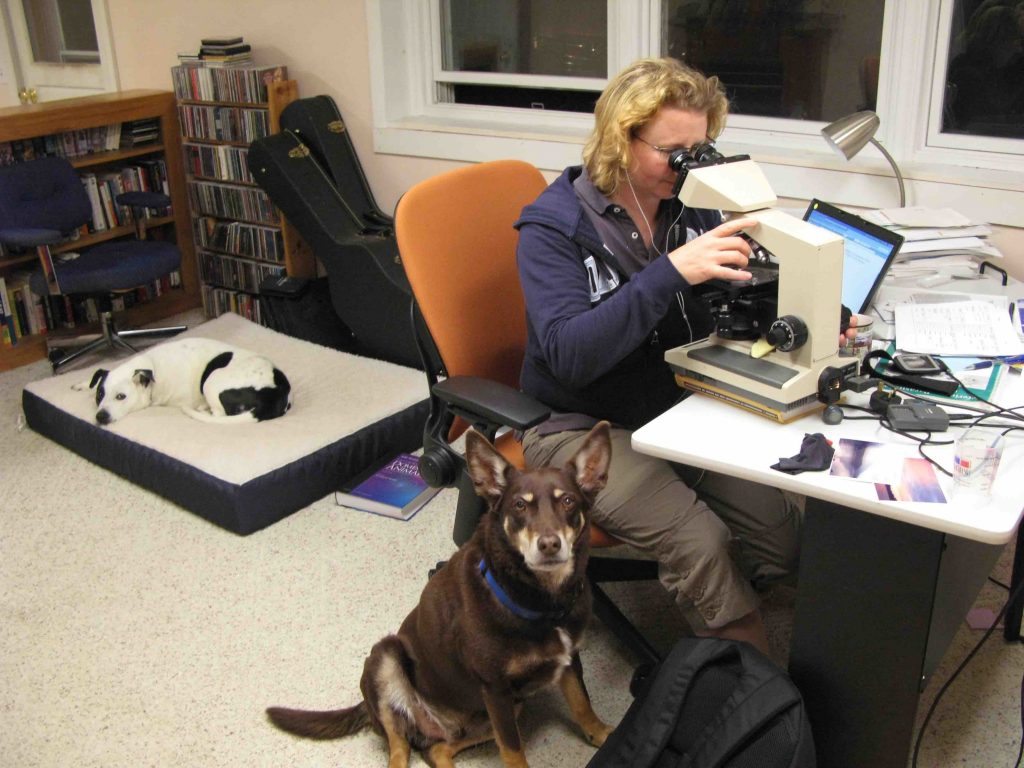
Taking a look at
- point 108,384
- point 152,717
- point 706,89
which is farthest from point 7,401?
point 706,89

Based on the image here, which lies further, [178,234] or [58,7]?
[58,7]

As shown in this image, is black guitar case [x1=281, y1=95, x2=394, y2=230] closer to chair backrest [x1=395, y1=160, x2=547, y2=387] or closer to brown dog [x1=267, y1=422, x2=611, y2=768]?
chair backrest [x1=395, y1=160, x2=547, y2=387]

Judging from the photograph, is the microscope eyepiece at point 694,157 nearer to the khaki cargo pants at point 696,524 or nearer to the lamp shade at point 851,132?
the khaki cargo pants at point 696,524

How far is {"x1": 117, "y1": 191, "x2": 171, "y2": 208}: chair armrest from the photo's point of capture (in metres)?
3.74

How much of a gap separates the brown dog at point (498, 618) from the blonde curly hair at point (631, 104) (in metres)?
0.51

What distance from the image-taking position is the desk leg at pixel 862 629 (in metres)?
1.50

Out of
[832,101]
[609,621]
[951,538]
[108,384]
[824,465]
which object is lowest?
[609,621]

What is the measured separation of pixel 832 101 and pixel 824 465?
193 cm

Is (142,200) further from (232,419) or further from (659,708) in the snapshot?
(659,708)

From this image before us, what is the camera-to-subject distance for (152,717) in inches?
82.0

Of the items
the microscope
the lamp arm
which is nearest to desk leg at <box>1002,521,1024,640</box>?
the microscope

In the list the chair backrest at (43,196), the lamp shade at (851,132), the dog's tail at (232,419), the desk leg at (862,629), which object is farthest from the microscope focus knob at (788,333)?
the chair backrest at (43,196)

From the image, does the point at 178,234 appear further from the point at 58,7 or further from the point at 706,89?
the point at 706,89

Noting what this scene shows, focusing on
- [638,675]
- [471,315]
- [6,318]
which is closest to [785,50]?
[471,315]
